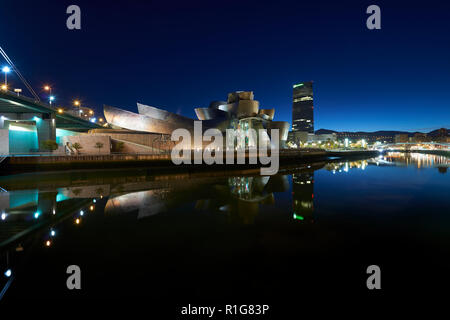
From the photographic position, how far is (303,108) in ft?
628

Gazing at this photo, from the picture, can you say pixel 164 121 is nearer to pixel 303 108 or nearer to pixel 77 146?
pixel 77 146

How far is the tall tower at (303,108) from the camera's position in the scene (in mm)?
188500

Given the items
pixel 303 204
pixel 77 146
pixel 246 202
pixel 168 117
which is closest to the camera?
pixel 303 204

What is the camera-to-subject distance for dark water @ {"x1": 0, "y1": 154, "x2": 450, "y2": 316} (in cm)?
325

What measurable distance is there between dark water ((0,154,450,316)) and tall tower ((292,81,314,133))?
193m

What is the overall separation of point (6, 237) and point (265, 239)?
5.84 m

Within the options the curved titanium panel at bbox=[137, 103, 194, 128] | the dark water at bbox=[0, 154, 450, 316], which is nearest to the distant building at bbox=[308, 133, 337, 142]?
the curved titanium panel at bbox=[137, 103, 194, 128]

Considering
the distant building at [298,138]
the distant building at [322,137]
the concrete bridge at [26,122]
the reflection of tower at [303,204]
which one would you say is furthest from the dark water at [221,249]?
the distant building at [322,137]

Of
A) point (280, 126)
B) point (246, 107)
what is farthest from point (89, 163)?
point (280, 126)

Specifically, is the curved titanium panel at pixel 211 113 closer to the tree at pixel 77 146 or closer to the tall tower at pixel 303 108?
the tree at pixel 77 146

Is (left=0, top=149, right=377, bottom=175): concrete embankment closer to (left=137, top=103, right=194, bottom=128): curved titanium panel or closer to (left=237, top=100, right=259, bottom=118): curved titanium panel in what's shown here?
(left=137, top=103, right=194, bottom=128): curved titanium panel

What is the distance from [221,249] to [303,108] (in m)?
204

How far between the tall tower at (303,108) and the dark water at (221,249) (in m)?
193
